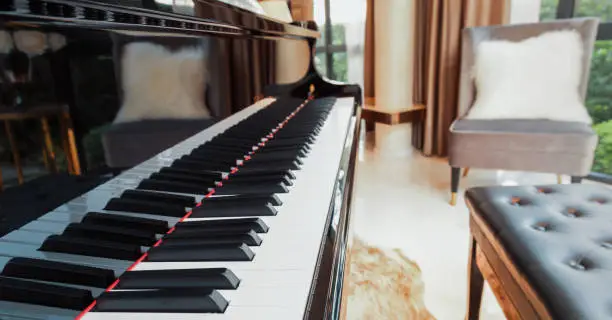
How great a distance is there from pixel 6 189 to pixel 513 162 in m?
2.39

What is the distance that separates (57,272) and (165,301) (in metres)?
0.12

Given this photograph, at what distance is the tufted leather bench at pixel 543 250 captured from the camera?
76 centimetres

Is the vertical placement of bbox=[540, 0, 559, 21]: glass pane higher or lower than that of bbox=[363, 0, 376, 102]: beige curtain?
higher

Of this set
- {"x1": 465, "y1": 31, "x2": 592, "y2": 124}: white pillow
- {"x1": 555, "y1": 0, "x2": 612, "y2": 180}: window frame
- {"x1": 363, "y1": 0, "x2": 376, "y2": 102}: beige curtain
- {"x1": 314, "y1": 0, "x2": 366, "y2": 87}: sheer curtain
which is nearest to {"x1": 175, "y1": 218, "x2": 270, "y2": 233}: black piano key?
{"x1": 465, "y1": 31, "x2": 592, "y2": 124}: white pillow

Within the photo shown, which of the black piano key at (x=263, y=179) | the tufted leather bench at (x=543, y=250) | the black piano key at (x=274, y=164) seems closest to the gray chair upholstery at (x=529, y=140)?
the tufted leather bench at (x=543, y=250)

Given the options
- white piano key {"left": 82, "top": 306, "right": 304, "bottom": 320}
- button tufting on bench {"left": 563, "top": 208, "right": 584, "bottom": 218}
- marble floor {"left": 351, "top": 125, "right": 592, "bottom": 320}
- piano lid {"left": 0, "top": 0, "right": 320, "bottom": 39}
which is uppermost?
piano lid {"left": 0, "top": 0, "right": 320, "bottom": 39}

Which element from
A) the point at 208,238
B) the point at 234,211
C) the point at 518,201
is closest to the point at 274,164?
the point at 234,211

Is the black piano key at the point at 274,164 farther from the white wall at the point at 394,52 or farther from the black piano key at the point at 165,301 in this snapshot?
the white wall at the point at 394,52

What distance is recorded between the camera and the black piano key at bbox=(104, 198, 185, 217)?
591mm

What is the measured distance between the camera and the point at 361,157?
11.8ft

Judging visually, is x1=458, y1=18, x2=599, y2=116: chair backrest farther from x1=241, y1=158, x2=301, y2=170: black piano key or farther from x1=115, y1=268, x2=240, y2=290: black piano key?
x1=115, y1=268, x2=240, y2=290: black piano key

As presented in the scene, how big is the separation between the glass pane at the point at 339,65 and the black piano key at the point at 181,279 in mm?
4180

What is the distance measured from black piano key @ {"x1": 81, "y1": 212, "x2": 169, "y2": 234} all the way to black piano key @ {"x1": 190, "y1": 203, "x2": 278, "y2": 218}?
6 cm

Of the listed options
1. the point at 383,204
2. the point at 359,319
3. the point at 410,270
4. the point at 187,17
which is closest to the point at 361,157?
the point at 383,204
